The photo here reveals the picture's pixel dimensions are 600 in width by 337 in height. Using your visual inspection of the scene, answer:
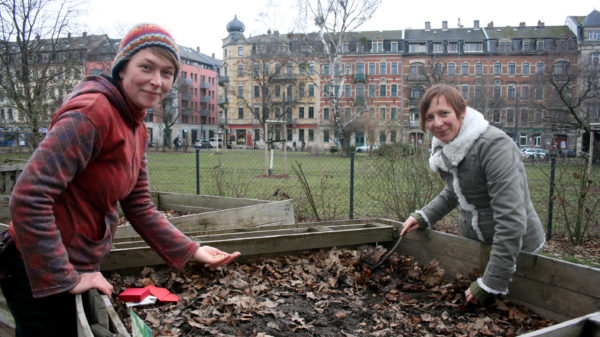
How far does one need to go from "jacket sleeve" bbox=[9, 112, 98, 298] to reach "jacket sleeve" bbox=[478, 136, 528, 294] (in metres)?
2.02

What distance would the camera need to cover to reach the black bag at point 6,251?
152 centimetres

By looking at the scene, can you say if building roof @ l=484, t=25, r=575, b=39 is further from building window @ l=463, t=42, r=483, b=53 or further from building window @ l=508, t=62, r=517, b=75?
building window @ l=508, t=62, r=517, b=75

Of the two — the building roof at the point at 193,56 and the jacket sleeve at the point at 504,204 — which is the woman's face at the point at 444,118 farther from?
the building roof at the point at 193,56

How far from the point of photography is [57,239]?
1.38 meters

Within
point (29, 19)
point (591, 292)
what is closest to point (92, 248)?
point (591, 292)

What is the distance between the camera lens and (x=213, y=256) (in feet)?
6.42

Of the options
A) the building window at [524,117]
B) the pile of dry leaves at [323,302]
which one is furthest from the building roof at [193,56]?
the pile of dry leaves at [323,302]

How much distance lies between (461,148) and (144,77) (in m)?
1.83

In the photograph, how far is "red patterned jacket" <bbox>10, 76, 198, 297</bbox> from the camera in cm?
132

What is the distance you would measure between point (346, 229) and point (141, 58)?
3.01 metres

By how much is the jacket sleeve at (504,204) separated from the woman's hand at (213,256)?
→ 145cm

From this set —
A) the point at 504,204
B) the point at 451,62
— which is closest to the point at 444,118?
the point at 504,204

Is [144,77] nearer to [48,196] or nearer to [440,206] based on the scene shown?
[48,196]

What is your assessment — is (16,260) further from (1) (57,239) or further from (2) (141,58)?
(2) (141,58)
